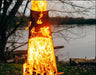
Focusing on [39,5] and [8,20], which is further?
[8,20]

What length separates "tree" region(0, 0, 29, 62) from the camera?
8.59 metres

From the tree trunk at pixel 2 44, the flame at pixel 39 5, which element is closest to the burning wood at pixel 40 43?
the flame at pixel 39 5

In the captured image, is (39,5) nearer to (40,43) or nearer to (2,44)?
(40,43)

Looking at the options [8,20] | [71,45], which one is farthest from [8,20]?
[71,45]

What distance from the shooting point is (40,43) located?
12.5 feet

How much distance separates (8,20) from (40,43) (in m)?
5.34

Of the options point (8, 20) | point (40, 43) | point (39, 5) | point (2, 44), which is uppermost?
point (39, 5)

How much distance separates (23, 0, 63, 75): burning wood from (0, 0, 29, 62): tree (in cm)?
485

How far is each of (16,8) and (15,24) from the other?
2.88 ft

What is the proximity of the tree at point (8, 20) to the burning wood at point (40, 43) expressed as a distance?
4849 millimetres

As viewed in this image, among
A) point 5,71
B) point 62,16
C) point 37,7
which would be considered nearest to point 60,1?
point 62,16

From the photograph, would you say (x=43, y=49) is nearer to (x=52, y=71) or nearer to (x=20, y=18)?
(x=52, y=71)

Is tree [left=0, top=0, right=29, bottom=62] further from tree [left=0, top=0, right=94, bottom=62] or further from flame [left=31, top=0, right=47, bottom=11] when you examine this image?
flame [left=31, top=0, right=47, bottom=11]

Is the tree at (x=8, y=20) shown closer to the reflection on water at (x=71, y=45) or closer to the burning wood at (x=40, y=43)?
the reflection on water at (x=71, y=45)
